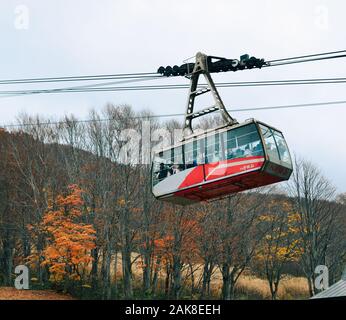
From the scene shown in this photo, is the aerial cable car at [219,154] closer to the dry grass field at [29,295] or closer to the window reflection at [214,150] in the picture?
the window reflection at [214,150]

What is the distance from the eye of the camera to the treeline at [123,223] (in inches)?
1615

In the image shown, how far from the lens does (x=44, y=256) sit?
39062 mm

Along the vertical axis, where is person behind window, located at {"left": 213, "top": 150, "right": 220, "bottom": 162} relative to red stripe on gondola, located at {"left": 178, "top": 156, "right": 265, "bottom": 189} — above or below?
above

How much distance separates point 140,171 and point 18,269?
45.1ft

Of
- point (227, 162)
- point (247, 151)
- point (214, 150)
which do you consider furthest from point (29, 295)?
point (247, 151)

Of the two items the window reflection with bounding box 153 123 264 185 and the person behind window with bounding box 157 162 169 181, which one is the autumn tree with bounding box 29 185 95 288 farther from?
the window reflection with bounding box 153 123 264 185

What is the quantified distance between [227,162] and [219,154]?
0.52m

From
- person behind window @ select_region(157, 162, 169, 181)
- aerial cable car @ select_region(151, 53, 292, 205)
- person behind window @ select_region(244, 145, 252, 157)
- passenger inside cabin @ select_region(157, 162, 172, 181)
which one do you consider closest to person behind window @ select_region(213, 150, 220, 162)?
aerial cable car @ select_region(151, 53, 292, 205)

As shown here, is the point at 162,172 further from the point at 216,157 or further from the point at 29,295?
the point at 29,295

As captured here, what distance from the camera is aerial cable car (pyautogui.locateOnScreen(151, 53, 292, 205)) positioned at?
17.5 metres

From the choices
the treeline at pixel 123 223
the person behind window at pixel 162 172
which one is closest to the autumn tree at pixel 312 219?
the treeline at pixel 123 223

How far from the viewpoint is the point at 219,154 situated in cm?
1850
